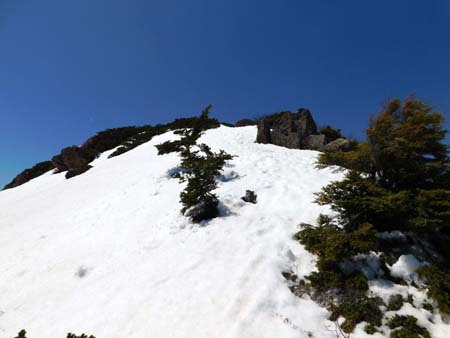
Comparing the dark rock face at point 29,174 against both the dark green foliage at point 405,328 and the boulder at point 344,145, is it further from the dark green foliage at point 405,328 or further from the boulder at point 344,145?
the dark green foliage at point 405,328

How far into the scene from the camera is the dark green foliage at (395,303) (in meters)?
4.39

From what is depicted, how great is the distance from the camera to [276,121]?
65.0 ft

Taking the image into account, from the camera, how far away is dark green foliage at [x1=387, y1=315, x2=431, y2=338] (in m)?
3.83

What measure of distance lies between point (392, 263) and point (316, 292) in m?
1.98

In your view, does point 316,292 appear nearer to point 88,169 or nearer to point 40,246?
point 40,246

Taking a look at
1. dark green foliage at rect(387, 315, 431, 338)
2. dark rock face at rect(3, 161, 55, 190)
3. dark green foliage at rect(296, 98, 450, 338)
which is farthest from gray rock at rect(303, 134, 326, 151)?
dark rock face at rect(3, 161, 55, 190)

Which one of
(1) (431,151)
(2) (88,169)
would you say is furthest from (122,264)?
(2) (88,169)

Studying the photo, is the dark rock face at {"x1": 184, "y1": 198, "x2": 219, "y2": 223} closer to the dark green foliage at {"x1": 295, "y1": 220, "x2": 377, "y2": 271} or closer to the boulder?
the dark green foliage at {"x1": 295, "y1": 220, "x2": 377, "y2": 271}

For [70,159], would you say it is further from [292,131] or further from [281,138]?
[292,131]

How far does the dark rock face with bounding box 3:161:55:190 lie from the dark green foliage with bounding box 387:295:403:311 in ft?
132

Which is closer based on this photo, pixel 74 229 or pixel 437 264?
pixel 437 264

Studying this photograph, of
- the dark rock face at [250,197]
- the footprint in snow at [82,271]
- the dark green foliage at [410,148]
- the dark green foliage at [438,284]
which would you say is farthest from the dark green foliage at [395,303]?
the footprint in snow at [82,271]

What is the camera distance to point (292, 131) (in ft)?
59.5

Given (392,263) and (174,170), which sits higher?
(174,170)
